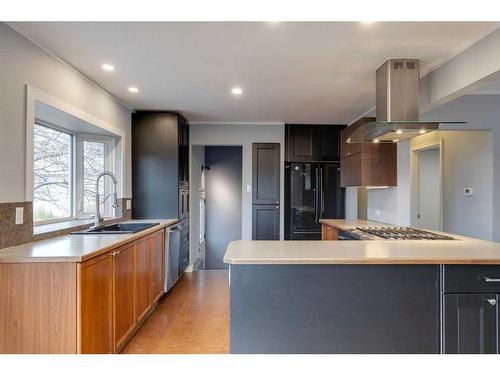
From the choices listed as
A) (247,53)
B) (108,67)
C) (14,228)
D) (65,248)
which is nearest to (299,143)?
(247,53)

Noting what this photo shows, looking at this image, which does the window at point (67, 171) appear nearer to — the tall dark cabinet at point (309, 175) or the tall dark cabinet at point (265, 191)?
the tall dark cabinet at point (265, 191)

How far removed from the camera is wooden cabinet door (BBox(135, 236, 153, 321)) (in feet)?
9.22

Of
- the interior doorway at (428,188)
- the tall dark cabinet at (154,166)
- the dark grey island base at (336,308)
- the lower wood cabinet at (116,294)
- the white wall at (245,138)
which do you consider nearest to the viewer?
the dark grey island base at (336,308)

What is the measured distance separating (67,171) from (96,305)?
1862mm

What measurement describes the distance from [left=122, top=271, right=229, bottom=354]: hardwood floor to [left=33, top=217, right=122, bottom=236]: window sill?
3.62 ft

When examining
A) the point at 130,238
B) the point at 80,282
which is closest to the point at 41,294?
the point at 80,282

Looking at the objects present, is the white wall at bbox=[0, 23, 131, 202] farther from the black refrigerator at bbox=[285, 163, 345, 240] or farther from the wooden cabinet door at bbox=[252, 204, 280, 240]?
the black refrigerator at bbox=[285, 163, 345, 240]

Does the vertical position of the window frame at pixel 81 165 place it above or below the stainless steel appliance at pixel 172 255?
above

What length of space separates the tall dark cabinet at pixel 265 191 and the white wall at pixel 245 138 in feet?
0.21

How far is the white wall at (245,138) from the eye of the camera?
513cm

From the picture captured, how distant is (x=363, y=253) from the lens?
6.19 ft

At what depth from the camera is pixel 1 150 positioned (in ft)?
6.38

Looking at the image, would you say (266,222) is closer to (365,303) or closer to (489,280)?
(365,303)

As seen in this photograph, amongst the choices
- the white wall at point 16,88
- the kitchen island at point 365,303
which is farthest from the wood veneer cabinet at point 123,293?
the kitchen island at point 365,303
